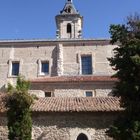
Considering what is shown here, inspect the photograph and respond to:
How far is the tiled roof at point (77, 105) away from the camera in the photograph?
19.0 meters

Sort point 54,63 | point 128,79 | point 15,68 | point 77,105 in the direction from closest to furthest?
point 128,79 < point 77,105 < point 54,63 < point 15,68

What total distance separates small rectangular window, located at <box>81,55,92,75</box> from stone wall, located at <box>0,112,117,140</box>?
15.2 metres

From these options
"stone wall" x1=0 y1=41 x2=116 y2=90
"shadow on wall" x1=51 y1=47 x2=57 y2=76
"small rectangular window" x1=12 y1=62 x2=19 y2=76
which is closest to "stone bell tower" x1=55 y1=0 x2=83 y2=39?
"stone wall" x1=0 y1=41 x2=116 y2=90

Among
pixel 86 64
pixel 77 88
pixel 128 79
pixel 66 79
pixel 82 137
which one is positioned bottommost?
pixel 82 137

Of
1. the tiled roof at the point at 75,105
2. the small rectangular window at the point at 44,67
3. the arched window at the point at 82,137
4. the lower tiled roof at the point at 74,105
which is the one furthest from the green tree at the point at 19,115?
the small rectangular window at the point at 44,67

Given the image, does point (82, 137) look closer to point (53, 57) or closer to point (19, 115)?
point (19, 115)

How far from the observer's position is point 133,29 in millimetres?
16000

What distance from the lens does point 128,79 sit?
15.3 m

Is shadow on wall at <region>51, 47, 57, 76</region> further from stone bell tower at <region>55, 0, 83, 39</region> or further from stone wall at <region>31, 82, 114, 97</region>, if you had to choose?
stone bell tower at <region>55, 0, 83, 39</region>

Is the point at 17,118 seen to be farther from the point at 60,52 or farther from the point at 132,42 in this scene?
the point at 60,52

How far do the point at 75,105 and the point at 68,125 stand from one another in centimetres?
159

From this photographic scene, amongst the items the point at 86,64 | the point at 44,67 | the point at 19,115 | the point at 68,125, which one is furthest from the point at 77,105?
the point at 44,67

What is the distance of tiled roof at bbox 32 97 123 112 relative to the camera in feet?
62.3

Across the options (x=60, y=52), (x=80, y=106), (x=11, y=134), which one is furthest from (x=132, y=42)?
(x=60, y=52)
